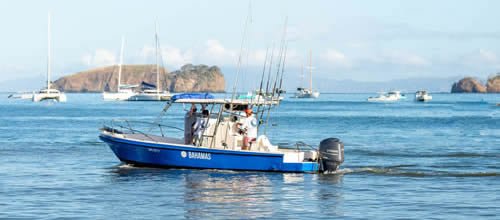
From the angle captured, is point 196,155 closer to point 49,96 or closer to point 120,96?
point 49,96

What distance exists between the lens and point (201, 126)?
2880cm

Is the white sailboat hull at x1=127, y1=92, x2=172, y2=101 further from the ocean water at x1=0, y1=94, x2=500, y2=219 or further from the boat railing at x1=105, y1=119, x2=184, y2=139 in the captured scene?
the ocean water at x1=0, y1=94, x2=500, y2=219

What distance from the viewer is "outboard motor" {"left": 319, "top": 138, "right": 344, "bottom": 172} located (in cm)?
2825

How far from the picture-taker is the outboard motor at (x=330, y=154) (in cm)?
2825

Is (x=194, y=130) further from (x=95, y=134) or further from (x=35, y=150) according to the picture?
(x=95, y=134)

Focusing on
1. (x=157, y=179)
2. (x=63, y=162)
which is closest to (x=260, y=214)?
(x=157, y=179)

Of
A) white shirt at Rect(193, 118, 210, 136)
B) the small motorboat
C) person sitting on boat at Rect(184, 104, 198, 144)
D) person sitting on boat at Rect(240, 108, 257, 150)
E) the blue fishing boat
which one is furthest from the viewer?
the small motorboat

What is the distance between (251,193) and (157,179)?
4.10m

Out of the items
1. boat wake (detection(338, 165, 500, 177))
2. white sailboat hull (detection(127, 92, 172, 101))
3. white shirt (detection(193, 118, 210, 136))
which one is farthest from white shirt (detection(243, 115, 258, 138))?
white sailboat hull (detection(127, 92, 172, 101))

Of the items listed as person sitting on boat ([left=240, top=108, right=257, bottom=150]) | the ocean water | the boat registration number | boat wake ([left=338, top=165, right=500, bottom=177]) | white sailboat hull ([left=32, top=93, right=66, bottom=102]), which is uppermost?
person sitting on boat ([left=240, top=108, right=257, bottom=150])

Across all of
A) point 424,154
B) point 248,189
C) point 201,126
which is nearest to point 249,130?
point 201,126

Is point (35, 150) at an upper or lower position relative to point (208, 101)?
lower

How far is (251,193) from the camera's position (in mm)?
23922

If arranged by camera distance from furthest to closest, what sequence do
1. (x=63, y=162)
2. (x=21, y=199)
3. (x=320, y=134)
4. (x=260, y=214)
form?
1. (x=320, y=134)
2. (x=63, y=162)
3. (x=21, y=199)
4. (x=260, y=214)
